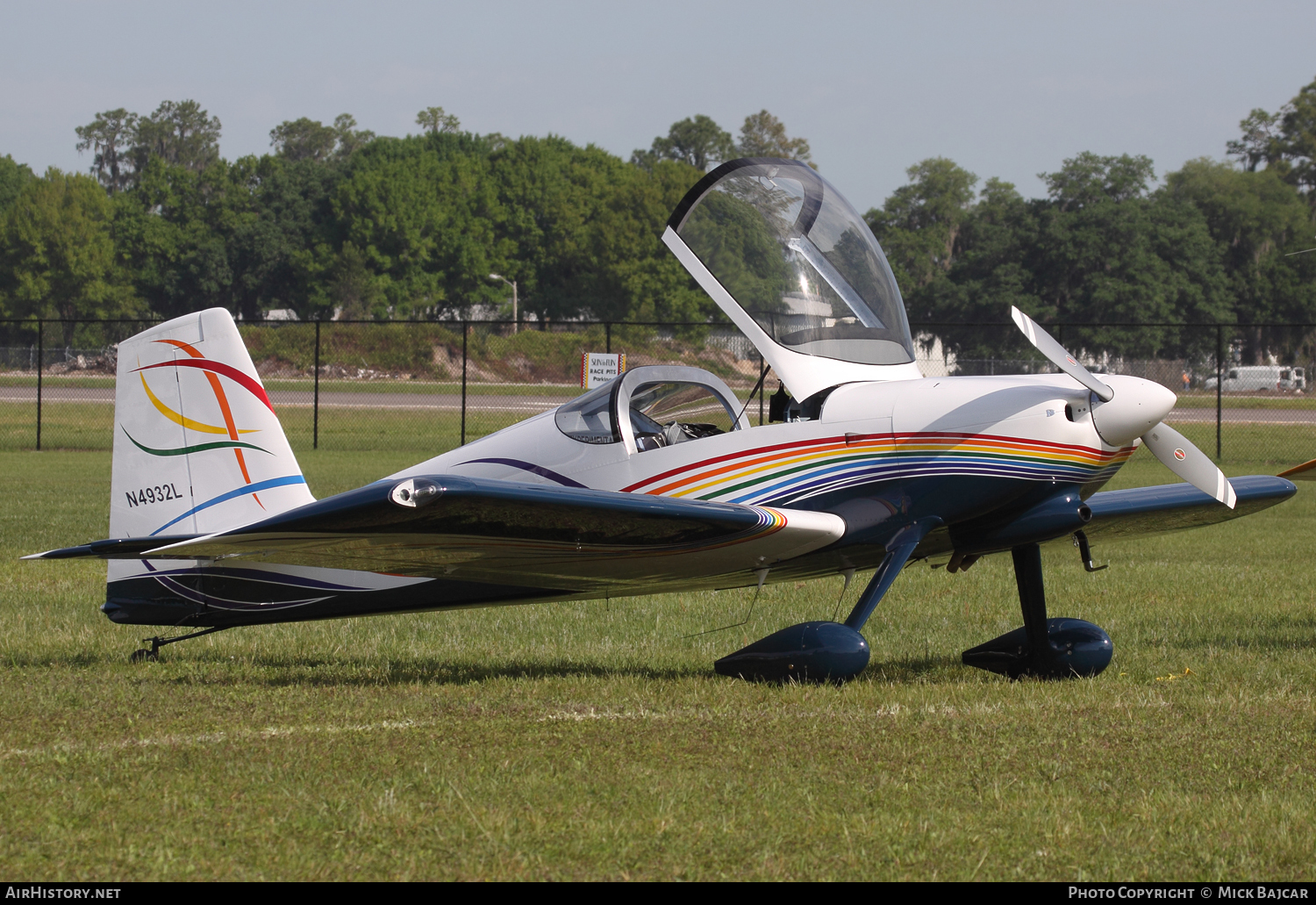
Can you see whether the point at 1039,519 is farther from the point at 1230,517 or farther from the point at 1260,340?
the point at 1260,340

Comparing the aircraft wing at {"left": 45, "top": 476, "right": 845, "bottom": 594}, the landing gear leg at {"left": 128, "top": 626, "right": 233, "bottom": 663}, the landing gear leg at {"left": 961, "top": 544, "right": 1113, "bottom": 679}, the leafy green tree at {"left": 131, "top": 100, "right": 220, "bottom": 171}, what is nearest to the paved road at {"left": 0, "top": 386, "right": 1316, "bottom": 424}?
the landing gear leg at {"left": 128, "top": 626, "right": 233, "bottom": 663}

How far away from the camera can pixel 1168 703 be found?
6.29 m

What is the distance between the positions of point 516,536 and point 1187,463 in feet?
11.9

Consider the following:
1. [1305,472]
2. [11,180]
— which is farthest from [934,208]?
[1305,472]

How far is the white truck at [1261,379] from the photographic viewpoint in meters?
49.8

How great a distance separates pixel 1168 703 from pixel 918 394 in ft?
6.55

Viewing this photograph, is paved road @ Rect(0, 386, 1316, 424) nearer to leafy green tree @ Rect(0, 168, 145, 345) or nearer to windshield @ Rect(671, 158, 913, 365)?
windshield @ Rect(671, 158, 913, 365)

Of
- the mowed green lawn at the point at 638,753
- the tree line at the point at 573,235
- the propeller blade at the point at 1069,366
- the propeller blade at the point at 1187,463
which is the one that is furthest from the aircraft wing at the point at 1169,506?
the tree line at the point at 573,235

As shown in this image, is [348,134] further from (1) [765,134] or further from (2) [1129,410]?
(2) [1129,410]

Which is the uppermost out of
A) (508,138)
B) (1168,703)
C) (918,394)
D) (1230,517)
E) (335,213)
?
(508,138)

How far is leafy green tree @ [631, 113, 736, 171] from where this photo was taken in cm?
11619

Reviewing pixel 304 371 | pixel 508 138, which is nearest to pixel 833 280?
pixel 304 371

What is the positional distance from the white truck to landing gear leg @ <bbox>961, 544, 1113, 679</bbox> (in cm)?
4535

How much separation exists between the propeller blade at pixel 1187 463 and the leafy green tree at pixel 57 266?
98.7m
